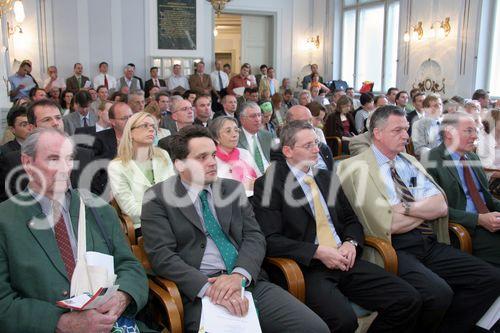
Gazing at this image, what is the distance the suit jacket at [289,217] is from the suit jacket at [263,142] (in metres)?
1.47

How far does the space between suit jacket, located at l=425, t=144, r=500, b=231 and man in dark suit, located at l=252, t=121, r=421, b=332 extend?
2.48ft

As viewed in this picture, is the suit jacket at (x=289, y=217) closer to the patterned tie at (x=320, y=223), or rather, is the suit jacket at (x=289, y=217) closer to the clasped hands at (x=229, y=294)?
the patterned tie at (x=320, y=223)

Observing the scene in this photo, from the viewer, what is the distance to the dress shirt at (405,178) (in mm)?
2734

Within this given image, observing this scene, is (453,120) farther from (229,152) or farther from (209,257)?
(209,257)

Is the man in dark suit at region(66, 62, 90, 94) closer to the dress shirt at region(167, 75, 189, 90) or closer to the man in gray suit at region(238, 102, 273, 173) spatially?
the dress shirt at region(167, 75, 189, 90)

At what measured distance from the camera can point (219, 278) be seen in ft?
6.67

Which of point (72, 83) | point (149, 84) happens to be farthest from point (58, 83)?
point (149, 84)

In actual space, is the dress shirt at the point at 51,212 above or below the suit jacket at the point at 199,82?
below

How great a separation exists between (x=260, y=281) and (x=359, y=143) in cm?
175

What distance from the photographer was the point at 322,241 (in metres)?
2.47

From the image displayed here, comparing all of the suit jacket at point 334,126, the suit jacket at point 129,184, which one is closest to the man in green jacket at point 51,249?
the suit jacket at point 129,184

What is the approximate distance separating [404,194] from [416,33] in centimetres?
869

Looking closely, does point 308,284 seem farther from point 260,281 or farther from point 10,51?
point 10,51

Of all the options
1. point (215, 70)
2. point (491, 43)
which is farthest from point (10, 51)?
point (491, 43)
